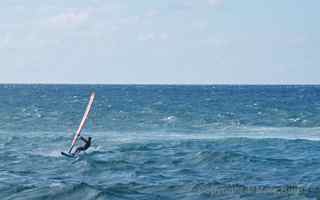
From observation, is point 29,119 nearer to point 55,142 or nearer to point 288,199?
point 55,142

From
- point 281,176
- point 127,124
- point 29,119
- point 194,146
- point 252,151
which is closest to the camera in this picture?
point 281,176

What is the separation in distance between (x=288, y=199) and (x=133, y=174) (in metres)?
8.26

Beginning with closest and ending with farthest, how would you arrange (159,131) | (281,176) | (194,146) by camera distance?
(281,176) → (194,146) → (159,131)

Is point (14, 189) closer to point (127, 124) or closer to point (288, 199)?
point (288, 199)

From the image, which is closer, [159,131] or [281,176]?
[281,176]

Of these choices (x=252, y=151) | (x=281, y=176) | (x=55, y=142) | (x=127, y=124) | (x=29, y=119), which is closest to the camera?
(x=281, y=176)

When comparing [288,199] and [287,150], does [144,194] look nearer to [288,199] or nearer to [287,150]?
[288,199]

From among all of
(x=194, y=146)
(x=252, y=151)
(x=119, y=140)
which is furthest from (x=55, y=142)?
(x=252, y=151)

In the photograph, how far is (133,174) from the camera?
32.5 m

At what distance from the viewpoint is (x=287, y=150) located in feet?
135

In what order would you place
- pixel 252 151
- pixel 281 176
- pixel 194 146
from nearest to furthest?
pixel 281 176 < pixel 252 151 < pixel 194 146

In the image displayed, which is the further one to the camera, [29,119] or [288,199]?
[29,119]

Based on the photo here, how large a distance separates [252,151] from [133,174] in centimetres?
1037

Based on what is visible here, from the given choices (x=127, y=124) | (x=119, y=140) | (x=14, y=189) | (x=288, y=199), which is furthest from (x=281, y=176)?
(x=127, y=124)
